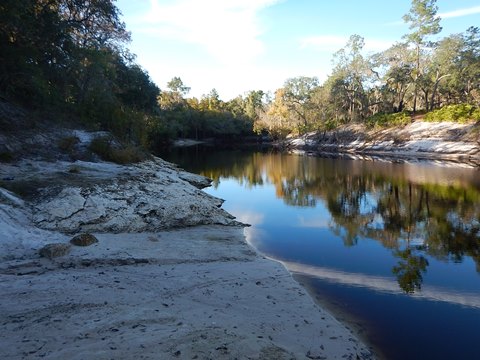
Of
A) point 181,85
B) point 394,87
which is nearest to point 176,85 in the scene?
point 181,85

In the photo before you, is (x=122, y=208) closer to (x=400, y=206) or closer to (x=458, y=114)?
(x=400, y=206)

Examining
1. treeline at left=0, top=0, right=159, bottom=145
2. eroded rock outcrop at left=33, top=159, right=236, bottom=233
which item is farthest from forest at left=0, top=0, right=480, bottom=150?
eroded rock outcrop at left=33, top=159, right=236, bottom=233

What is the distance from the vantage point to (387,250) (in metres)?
11.3

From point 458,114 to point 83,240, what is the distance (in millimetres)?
48531

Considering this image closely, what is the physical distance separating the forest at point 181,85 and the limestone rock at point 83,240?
36.1ft

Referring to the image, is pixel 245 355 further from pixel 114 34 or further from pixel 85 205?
pixel 114 34

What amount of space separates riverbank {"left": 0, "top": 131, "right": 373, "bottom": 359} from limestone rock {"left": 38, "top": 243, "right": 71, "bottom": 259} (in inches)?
4.3

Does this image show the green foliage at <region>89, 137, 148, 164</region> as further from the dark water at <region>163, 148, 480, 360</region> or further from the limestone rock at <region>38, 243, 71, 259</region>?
the limestone rock at <region>38, 243, 71, 259</region>

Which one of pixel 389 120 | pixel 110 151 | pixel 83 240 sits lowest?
pixel 83 240

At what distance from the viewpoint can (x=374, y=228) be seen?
14133 millimetres

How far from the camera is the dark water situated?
649cm

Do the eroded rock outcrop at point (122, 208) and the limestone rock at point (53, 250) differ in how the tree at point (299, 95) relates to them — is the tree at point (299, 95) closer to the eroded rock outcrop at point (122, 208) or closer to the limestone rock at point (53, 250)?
the eroded rock outcrop at point (122, 208)

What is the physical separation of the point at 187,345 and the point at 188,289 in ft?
7.00

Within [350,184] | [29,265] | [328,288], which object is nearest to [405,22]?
[350,184]
